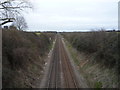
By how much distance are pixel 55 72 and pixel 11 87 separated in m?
9.68

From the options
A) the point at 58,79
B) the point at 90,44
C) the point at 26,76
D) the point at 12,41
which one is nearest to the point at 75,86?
the point at 58,79

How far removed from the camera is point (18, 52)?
70.9ft

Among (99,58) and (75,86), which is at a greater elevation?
(99,58)

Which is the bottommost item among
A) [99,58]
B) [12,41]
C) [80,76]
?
[80,76]

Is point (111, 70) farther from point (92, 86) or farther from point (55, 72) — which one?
point (55, 72)

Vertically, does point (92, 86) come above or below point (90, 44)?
below

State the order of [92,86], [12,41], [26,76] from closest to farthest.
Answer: [92,86] < [26,76] < [12,41]

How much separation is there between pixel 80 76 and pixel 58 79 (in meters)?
2.95

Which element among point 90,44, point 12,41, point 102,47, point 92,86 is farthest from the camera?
point 90,44

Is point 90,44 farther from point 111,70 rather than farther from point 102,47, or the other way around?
point 111,70

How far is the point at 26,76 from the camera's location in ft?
70.2

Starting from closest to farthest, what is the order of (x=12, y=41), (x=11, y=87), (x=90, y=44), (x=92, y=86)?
1. (x=11, y=87)
2. (x=92, y=86)
3. (x=12, y=41)
4. (x=90, y=44)

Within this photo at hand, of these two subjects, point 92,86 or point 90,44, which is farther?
point 90,44

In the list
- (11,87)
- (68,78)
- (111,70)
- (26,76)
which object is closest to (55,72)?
(68,78)
